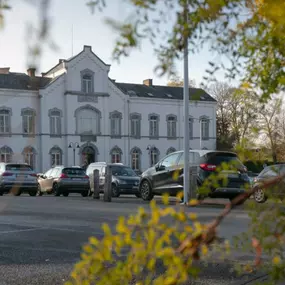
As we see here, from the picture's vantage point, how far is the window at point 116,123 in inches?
2175

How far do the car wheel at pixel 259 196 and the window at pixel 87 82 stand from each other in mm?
50806

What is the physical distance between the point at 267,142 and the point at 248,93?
0.69ft

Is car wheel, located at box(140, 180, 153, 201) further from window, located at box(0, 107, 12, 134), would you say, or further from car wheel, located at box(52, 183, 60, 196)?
car wheel, located at box(52, 183, 60, 196)

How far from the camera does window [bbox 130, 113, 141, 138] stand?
56656mm

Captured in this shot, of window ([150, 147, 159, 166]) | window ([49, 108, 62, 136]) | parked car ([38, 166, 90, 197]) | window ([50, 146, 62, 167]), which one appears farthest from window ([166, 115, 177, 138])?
parked car ([38, 166, 90, 197])

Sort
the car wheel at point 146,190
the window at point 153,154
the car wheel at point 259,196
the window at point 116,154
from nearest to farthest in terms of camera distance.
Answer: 1. the car wheel at point 259,196
2. the car wheel at point 146,190
3. the window at point 116,154
4. the window at point 153,154

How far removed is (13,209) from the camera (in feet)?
55.5

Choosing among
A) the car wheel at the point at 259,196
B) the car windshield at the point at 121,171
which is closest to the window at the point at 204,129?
the car windshield at the point at 121,171

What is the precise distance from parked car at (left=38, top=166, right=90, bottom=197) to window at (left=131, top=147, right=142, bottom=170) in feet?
94.1

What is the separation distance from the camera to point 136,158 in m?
57.6

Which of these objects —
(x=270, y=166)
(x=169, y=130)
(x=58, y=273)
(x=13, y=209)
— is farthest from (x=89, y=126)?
(x=270, y=166)

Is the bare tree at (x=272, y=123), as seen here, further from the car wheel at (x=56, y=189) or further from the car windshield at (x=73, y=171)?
the car wheel at (x=56, y=189)

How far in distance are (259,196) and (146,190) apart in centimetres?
1774

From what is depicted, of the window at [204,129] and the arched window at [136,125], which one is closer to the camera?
the window at [204,129]
